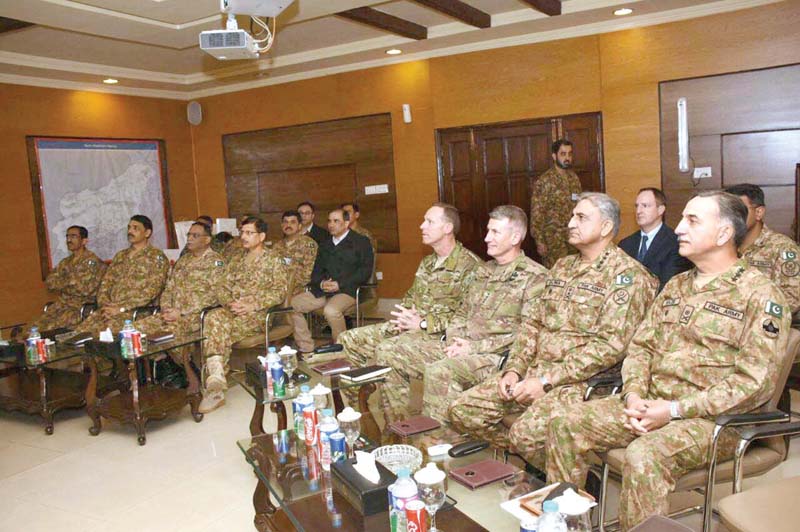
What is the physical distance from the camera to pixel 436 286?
13.7 feet

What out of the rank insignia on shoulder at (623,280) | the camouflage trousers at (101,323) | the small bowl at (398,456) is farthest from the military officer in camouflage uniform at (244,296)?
the rank insignia on shoulder at (623,280)

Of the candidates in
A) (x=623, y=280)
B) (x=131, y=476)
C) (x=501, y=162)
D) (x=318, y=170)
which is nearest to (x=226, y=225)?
(x=318, y=170)

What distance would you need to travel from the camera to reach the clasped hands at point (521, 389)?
295cm

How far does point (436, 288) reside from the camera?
13.7 ft

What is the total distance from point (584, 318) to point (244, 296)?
3.21 m

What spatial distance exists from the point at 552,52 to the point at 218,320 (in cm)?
444

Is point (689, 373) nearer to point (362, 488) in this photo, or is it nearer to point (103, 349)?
point (362, 488)

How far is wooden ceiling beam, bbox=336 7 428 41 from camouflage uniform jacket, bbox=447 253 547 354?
3.31 meters

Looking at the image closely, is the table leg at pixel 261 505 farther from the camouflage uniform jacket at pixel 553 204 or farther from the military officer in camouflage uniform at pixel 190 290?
the camouflage uniform jacket at pixel 553 204

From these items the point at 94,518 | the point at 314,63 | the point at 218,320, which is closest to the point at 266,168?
the point at 314,63

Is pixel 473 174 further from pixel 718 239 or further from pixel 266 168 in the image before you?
pixel 718 239

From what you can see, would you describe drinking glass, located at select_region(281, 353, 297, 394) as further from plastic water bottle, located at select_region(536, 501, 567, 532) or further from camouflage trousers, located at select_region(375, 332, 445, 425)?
plastic water bottle, located at select_region(536, 501, 567, 532)

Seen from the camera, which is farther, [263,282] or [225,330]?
[263,282]

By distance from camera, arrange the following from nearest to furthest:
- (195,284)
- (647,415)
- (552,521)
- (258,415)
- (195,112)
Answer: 1. (552,521)
2. (647,415)
3. (258,415)
4. (195,284)
5. (195,112)
